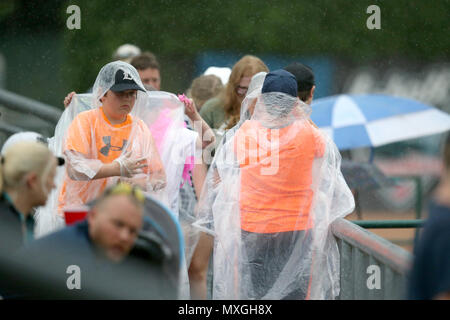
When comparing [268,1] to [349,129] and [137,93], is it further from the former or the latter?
[137,93]

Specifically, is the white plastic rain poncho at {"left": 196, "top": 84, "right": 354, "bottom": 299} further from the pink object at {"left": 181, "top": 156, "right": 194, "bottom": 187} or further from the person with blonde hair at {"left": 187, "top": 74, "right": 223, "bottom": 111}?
the person with blonde hair at {"left": 187, "top": 74, "right": 223, "bottom": 111}

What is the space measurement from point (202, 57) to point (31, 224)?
542cm

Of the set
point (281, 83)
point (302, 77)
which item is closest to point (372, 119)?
point (302, 77)

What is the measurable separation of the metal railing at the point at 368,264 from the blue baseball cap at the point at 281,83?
0.60 m

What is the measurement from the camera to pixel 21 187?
2143mm

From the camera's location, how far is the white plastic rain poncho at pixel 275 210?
11.2ft

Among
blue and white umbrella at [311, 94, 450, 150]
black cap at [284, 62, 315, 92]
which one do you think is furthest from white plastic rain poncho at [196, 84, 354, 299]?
blue and white umbrella at [311, 94, 450, 150]

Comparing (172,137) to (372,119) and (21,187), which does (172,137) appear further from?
(372,119)

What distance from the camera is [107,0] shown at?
6.92 metres

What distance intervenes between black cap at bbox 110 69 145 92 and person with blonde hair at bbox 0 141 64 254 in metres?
1.32

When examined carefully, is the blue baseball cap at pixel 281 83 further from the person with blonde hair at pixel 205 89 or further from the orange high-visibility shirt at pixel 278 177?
the person with blonde hair at pixel 205 89

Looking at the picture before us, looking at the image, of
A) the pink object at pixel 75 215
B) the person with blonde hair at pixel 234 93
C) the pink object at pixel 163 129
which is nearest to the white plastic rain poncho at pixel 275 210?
the pink object at pixel 163 129

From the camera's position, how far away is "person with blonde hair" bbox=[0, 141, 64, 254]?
2145mm

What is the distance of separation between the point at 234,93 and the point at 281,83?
3.14 ft
